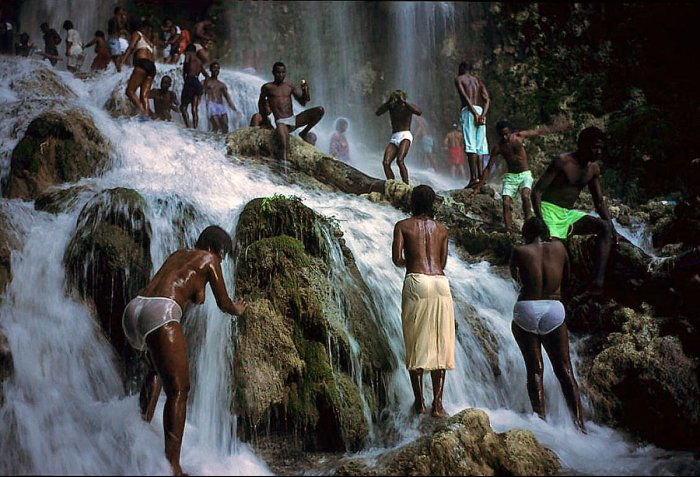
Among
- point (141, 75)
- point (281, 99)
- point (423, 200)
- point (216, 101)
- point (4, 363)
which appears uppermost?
point (141, 75)

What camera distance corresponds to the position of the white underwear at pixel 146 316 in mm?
4695

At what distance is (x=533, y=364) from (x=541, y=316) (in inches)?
16.1

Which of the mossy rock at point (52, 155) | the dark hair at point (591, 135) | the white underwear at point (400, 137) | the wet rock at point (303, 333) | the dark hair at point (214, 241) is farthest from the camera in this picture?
the white underwear at point (400, 137)

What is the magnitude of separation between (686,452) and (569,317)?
191cm

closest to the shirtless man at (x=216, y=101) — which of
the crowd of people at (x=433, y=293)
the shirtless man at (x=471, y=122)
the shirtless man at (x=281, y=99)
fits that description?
the shirtless man at (x=281, y=99)

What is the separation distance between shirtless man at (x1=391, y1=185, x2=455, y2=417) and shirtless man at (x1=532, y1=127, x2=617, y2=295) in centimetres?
138

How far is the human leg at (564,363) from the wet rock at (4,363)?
430 cm

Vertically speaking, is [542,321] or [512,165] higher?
[512,165]

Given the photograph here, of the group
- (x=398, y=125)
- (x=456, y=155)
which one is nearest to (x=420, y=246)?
(x=398, y=125)

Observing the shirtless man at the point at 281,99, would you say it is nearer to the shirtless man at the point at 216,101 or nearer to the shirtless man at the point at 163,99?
the shirtless man at the point at 216,101

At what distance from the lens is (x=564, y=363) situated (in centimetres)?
570

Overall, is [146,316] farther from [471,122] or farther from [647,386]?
[471,122]

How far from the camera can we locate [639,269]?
6.90 meters

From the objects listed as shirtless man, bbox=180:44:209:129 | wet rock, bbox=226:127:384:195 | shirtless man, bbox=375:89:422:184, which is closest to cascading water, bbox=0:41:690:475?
wet rock, bbox=226:127:384:195
